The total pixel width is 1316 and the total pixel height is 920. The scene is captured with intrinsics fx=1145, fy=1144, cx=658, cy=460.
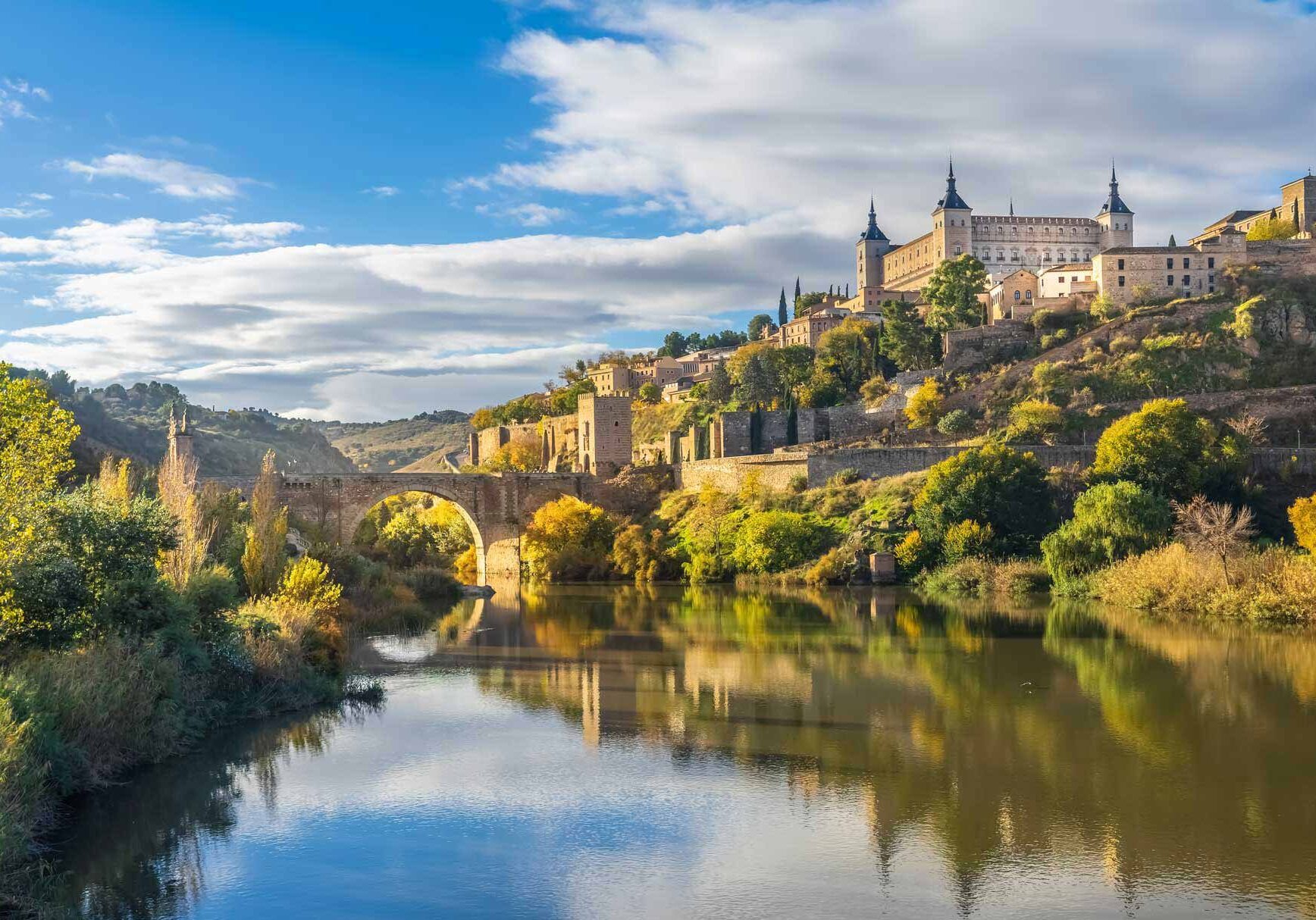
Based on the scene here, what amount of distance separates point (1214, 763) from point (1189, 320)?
48.2m

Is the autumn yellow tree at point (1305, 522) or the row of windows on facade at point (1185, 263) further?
the row of windows on facade at point (1185, 263)

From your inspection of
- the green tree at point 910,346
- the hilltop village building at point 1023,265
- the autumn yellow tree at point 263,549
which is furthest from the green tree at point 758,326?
the autumn yellow tree at point 263,549

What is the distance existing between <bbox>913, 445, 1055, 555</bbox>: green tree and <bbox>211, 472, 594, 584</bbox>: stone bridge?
792 inches

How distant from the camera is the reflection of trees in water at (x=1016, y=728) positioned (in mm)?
12531

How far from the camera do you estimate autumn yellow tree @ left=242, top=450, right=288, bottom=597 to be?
25.4 metres

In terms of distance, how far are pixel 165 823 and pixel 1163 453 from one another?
34285 millimetres

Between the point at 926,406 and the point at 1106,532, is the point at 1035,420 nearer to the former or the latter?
the point at 926,406

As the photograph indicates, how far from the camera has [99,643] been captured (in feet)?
55.0

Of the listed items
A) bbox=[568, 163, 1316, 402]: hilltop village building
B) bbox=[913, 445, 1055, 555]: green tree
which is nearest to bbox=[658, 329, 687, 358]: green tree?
bbox=[568, 163, 1316, 402]: hilltop village building

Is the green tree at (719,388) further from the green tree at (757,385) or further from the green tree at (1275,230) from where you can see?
the green tree at (1275,230)

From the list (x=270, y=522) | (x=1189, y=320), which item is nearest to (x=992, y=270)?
(x=1189, y=320)

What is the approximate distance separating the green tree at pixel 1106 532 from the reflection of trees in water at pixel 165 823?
24.8 metres

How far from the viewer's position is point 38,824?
518 inches

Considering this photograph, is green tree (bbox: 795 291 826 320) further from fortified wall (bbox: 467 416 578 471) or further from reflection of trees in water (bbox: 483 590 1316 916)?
reflection of trees in water (bbox: 483 590 1316 916)
